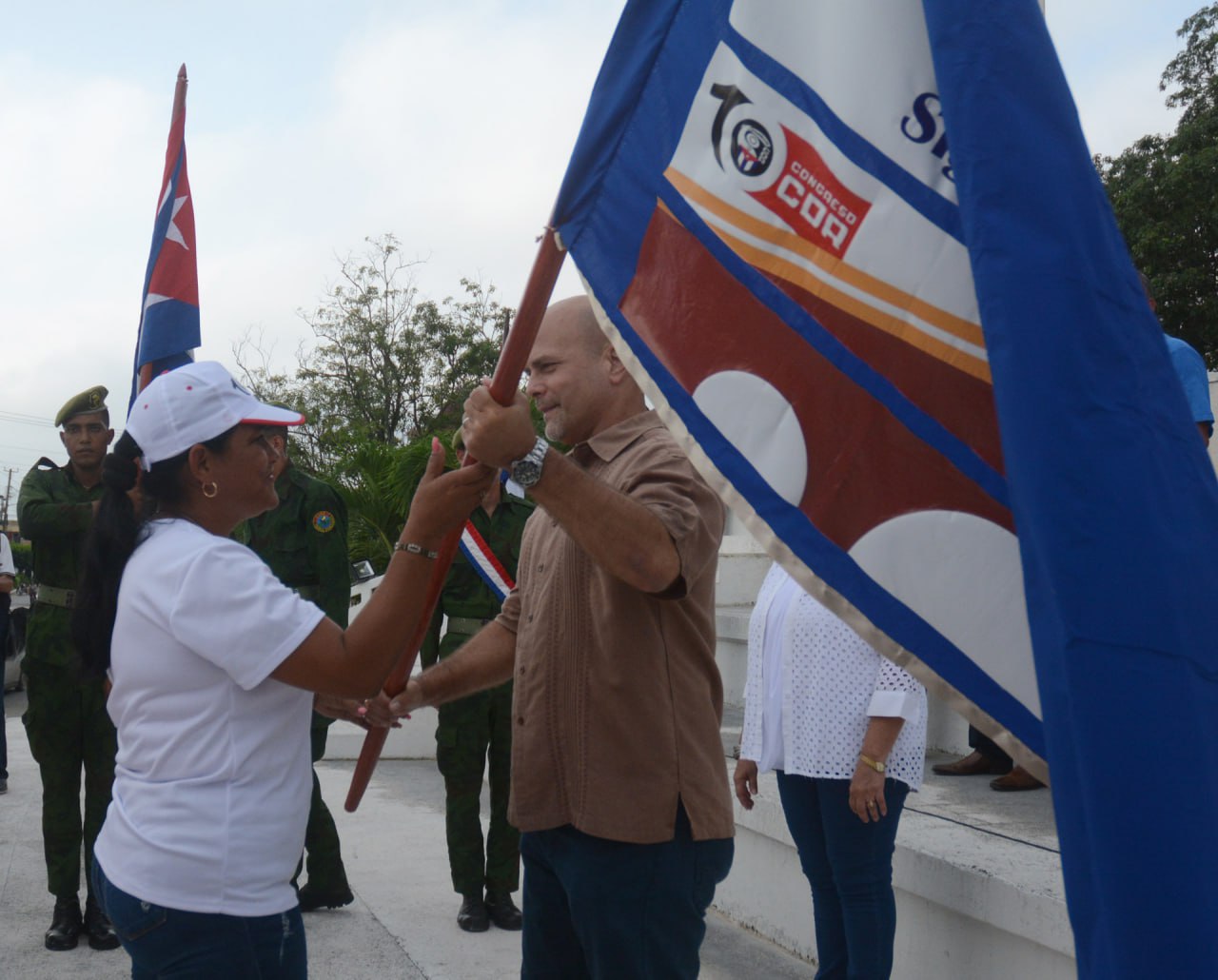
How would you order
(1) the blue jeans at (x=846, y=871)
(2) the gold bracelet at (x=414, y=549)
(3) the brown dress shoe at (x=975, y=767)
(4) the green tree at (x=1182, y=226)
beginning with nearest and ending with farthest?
(2) the gold bracelet at (x=414, y=549)
(1) the blue jeans at (x=846, y=871)
(3) the brown dress shoe at (x=975, y=767)
(4) the green tree at (x=1182, y=226)

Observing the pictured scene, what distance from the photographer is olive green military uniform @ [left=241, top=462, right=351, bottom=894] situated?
5305 millimetres

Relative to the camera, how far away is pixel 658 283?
1626 millimetres

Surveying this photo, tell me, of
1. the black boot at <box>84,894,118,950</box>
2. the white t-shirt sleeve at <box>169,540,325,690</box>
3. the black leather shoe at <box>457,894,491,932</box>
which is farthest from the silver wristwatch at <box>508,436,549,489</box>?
the black boot at <box>84,894,118,950</box>

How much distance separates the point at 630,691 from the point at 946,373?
1.11m

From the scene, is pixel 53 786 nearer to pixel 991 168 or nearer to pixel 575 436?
pixel 575 436

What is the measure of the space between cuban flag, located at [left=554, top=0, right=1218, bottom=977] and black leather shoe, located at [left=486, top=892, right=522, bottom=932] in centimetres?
413

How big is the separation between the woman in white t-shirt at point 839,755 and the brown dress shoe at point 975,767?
2073 mm

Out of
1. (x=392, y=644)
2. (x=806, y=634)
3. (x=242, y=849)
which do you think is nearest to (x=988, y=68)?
(x=392, y=644)

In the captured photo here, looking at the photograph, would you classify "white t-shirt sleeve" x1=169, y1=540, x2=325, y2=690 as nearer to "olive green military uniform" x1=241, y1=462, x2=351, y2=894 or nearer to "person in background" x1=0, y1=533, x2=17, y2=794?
"olive green military uniform" x1=241, y1=462, x2=351, y2=894

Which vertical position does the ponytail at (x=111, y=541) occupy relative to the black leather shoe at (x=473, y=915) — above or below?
above

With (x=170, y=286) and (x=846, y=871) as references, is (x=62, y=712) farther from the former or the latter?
(x=846, y=871)

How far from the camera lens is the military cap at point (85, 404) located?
5215mm

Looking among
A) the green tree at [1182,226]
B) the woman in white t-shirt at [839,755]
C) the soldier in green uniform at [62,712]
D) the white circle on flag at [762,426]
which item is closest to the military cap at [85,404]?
the soldier in green uniform at [62,712]

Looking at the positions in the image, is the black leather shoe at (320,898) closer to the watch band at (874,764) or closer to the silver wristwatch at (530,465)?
the watch band at (874,764)
